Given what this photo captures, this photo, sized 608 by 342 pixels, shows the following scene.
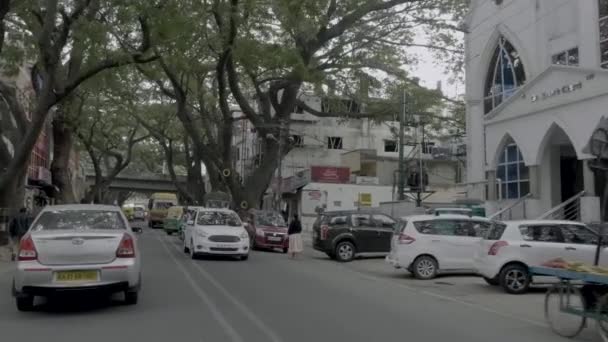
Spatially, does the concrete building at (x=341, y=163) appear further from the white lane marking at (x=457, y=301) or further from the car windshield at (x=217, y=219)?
the white lane marking at (x=457, y=301)

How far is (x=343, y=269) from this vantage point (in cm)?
1931

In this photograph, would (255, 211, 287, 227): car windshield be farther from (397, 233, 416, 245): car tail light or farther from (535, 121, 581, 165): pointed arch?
(397, 233, 416, 245): car tail light

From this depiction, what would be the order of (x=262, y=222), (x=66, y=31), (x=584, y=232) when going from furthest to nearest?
(x=262, y=222) → (x=66, y=31) → (x=584, y=232)

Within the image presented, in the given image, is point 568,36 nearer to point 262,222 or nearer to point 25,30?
point 262,222

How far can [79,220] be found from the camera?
10602mm

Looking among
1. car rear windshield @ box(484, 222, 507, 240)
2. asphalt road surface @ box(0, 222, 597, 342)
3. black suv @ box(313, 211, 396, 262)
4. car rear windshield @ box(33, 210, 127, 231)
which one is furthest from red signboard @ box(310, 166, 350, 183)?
car rear windshield @ box(33, 210, 127, 231)

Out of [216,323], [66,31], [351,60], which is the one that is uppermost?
[351,60]

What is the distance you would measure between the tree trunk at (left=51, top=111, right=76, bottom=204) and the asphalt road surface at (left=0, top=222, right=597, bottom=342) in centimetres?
2144

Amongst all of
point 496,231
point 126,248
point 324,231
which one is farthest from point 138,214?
point 126,248

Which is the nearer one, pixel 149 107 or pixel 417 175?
pixel 417 175

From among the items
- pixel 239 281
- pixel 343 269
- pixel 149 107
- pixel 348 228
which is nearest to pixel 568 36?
pixel 348 228

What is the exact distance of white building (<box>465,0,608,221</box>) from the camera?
21.4 meters

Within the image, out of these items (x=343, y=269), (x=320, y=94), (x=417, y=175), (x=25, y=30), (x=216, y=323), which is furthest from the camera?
(x=320, y=94)

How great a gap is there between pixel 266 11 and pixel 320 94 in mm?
8992
